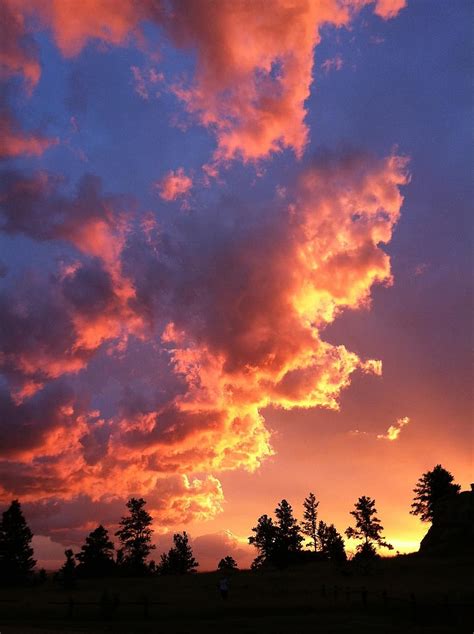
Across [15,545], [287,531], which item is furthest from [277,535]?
[15,545]

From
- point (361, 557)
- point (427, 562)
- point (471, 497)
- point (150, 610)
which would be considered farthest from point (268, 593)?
point (471, 497)

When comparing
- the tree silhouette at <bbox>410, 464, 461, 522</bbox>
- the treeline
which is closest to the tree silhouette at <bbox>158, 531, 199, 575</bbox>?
the treeline

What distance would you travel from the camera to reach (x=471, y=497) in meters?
72.1

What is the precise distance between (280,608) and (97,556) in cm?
6141

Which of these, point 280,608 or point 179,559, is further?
point 179,559

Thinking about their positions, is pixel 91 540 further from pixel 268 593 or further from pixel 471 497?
pixel 471 497

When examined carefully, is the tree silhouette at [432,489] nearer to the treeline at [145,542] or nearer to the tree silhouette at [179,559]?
the treeline at [145,542]

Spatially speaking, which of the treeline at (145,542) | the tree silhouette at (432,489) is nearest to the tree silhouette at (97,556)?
the treeline at (145,542)

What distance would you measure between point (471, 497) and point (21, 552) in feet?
245

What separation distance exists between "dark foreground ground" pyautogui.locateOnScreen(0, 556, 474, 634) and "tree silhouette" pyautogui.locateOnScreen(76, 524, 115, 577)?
88.4ft

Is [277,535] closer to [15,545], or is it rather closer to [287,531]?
[287,531]

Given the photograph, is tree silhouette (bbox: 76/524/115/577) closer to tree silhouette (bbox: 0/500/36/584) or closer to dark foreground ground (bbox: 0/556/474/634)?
tree silhouette (bbox: 0/500/36/584)

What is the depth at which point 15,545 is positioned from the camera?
273ft

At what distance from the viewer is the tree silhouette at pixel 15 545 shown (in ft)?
263
